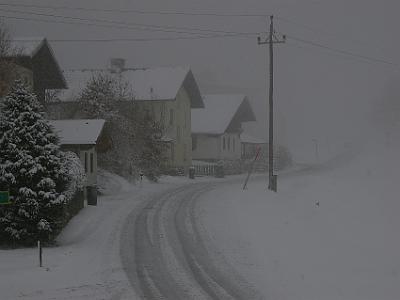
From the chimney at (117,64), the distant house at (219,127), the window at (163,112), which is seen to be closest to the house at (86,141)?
the window at (163,112)

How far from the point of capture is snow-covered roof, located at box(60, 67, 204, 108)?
51344 mm

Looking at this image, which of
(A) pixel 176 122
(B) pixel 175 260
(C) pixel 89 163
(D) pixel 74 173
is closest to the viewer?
(B) pixel 175 260

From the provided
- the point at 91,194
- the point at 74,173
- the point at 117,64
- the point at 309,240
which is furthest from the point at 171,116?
the point at 309,240

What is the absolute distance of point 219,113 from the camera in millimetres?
61219

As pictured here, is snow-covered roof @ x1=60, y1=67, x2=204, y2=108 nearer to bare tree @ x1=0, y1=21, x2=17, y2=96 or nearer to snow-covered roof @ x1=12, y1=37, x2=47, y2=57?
snow-covered roof @ x1=12, y1=37, x2=47, y2=57

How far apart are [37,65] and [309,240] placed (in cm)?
2013

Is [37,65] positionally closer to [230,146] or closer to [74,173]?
[74,173]

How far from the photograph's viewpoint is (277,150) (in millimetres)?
64812

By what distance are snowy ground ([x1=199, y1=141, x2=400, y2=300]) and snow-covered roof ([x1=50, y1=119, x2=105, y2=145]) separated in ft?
19.4

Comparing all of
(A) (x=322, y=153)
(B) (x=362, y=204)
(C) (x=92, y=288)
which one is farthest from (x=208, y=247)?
(A) (x=322, y=153)

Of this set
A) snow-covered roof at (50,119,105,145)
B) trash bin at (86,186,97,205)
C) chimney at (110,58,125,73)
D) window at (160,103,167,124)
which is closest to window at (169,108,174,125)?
window at (160,103,167,124)

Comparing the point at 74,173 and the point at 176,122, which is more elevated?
the point at 176,122

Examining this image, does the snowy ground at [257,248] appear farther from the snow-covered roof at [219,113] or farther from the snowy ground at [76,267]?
the snow-covered roof at [219,113]

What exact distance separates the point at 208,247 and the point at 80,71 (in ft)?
136
